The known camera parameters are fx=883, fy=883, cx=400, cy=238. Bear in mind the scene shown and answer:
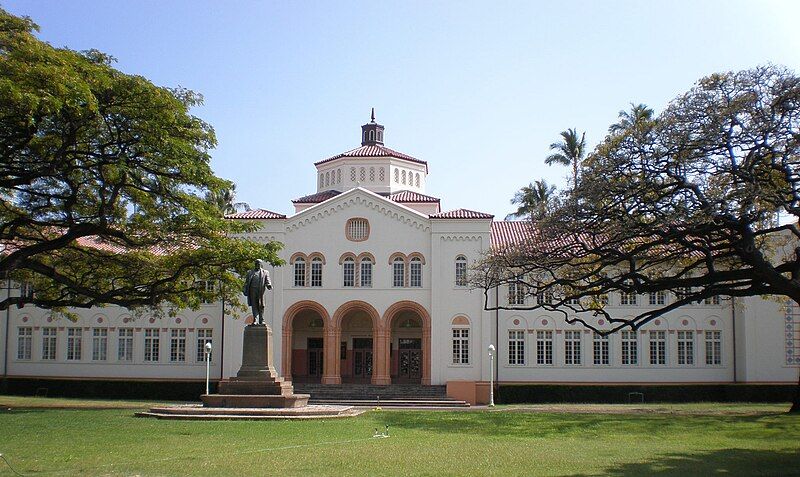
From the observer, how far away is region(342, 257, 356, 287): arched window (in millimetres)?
43438

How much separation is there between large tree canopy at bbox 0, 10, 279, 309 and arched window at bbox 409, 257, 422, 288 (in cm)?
1420

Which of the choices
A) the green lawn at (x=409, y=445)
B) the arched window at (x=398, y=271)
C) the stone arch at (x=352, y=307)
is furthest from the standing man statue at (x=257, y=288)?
the arched window at (x=398, y=271)

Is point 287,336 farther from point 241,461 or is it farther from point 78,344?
point 241,461

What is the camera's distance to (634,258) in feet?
71.3

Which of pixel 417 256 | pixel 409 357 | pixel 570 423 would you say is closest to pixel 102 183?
pixel 570 423

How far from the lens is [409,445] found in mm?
18828

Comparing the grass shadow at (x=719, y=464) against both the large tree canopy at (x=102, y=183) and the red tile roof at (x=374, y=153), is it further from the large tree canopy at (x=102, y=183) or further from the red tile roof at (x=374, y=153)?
the red tile roof at (x=374, y=153)

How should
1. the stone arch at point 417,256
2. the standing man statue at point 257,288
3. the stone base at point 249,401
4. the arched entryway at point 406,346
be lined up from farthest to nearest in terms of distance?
1. the arched entryway at point 406,346
2. the stone arch at point 417,256
3. the standing man statue at point 257,288
4. the stone base at point 249,401

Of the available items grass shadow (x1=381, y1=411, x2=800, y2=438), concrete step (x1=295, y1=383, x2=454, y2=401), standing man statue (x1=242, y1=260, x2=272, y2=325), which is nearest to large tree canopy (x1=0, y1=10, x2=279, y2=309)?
standing man statue (x1=242, y1=260, x2=272, y2=325)

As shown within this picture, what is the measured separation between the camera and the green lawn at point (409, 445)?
15.3 metres

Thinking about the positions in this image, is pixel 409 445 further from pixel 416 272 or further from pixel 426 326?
pixel 416 272

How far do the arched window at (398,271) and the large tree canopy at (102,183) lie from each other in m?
13.9

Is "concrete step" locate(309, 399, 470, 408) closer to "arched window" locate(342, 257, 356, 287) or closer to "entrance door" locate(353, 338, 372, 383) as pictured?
"arched window" locate(342, 257, 356, 287)

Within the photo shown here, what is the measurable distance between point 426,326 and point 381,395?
4.53m
